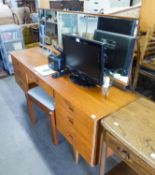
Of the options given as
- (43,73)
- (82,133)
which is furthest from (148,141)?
(43,73)

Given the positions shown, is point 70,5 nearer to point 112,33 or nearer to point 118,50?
point 112,33

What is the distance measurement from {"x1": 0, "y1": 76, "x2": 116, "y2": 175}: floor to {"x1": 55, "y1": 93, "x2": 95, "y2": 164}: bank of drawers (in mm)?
348

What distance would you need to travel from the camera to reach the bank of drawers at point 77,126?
1.17m

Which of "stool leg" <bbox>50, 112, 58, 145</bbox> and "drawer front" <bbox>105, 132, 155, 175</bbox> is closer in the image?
"drawer front" <bbox>105, 132, 155, 175</bbox>

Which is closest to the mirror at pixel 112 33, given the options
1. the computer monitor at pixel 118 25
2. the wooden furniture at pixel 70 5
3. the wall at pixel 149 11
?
the computer monitor at pixel 118 25

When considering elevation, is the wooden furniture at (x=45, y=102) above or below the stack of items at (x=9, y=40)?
below

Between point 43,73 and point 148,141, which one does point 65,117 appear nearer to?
point 43,73

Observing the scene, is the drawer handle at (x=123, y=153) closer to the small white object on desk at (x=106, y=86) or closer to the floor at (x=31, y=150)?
the small white object on desk at (x=106, y=86)

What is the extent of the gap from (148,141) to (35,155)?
4.00 feet

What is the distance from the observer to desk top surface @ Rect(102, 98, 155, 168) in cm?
84

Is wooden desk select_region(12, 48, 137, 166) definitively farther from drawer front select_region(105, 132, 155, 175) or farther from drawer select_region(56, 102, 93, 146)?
drawer front select_region(105, 132, 155, 175)

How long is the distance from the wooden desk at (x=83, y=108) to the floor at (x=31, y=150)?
0.32m

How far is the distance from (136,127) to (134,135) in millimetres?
66

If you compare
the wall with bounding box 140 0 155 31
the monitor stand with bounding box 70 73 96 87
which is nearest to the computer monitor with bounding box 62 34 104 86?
the monitor stand with bounding box 70 73 96 87
